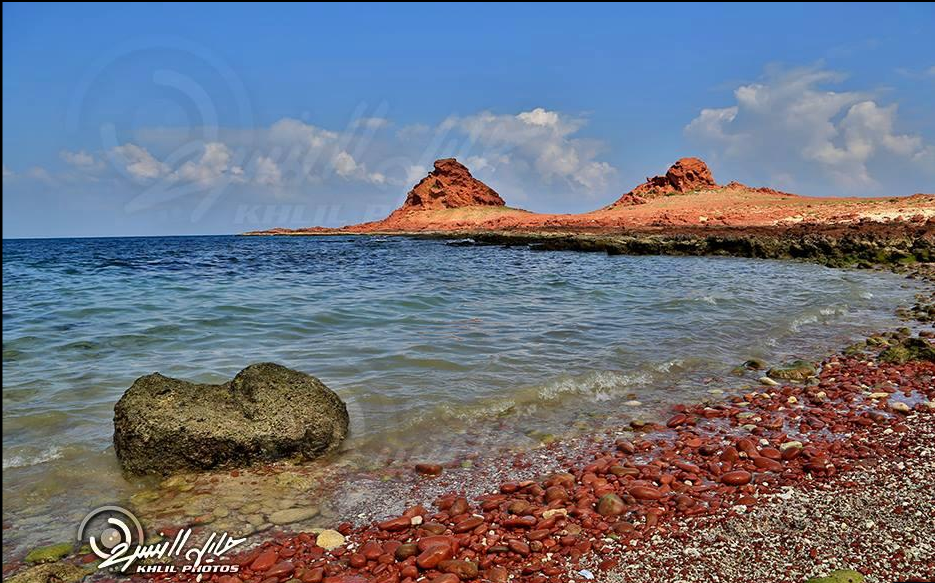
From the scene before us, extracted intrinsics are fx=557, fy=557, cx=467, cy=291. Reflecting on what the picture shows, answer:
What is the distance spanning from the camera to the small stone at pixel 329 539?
3.98 metres

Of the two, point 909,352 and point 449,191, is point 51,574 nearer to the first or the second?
point 909,352

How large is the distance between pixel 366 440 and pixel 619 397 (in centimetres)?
332

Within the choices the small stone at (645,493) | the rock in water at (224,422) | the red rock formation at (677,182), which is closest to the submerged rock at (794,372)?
the small stone at (645,493)

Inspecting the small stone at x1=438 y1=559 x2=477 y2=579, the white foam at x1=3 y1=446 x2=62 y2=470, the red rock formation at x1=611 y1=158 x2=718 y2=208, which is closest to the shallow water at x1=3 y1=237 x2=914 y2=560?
the white foam at x1=3 y1=446 x2=62 y2=470

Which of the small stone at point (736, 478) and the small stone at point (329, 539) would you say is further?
the small stone at point (736, 478)

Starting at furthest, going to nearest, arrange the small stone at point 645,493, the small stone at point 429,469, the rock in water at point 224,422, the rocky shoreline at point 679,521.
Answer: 1. the rock in water at point 224,422
2. the small stone at point 429,469
3. the small stone at point 645,493
4. the rocky shoreline at point 679,521

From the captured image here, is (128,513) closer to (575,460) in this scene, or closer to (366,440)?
(366,440)

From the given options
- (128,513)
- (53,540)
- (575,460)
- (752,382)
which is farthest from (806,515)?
(53,540)

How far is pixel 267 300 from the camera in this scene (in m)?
14.8

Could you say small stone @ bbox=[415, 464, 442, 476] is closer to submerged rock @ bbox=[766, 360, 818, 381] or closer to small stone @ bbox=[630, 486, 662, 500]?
small stone @ bbox=[630, 486, 662, 500]

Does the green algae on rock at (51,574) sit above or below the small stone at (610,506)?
below

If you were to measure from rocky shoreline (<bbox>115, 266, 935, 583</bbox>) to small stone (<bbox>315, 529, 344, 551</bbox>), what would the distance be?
1 centimetres

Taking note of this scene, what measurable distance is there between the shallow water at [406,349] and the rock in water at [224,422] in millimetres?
309

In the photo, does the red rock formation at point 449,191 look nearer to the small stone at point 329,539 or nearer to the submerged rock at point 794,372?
the submerged rock at point 794,372
